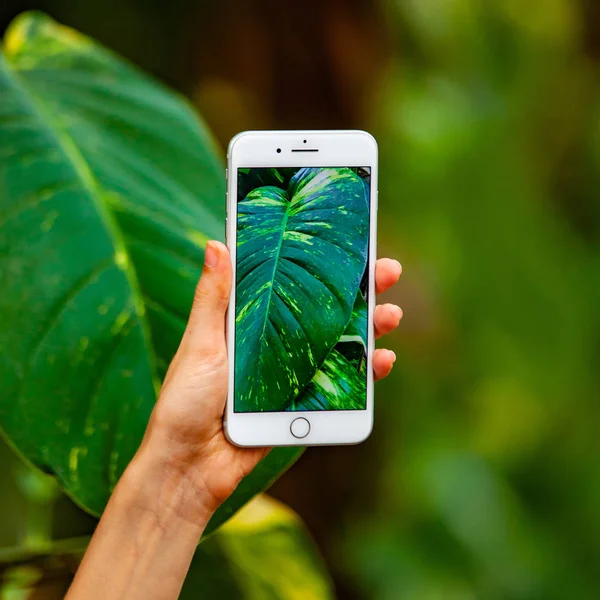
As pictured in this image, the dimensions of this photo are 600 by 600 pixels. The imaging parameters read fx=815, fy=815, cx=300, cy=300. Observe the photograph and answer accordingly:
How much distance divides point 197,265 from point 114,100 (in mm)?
196

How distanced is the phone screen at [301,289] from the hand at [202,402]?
34mm

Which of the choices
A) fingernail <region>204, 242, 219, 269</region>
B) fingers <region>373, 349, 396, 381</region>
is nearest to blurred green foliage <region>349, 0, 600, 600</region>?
fingers <region>373, 349, 396, 381</region>

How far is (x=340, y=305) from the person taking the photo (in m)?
0.61

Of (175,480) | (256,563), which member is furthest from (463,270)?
(175,480)

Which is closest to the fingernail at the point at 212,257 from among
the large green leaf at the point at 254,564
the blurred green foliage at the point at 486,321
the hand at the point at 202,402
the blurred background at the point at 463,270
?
the hand at the point at 202,402

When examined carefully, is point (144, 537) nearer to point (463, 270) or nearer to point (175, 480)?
point (175, 480)

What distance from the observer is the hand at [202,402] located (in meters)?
0.52

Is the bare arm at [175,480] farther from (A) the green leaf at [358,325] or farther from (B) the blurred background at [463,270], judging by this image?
(B) the blurred background at [463,270]

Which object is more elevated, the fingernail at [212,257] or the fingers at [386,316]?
Result: the fingernail at [212,257]

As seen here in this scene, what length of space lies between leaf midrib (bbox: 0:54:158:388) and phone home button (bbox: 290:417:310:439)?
0.11m

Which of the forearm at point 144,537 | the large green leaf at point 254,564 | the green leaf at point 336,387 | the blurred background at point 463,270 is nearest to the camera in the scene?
the forearm at point 144,537

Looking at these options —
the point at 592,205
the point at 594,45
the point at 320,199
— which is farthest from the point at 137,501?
the point at 594,45

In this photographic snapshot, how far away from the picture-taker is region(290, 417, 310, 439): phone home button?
60 centimetres

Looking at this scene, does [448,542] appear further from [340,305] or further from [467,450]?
[340,305]
